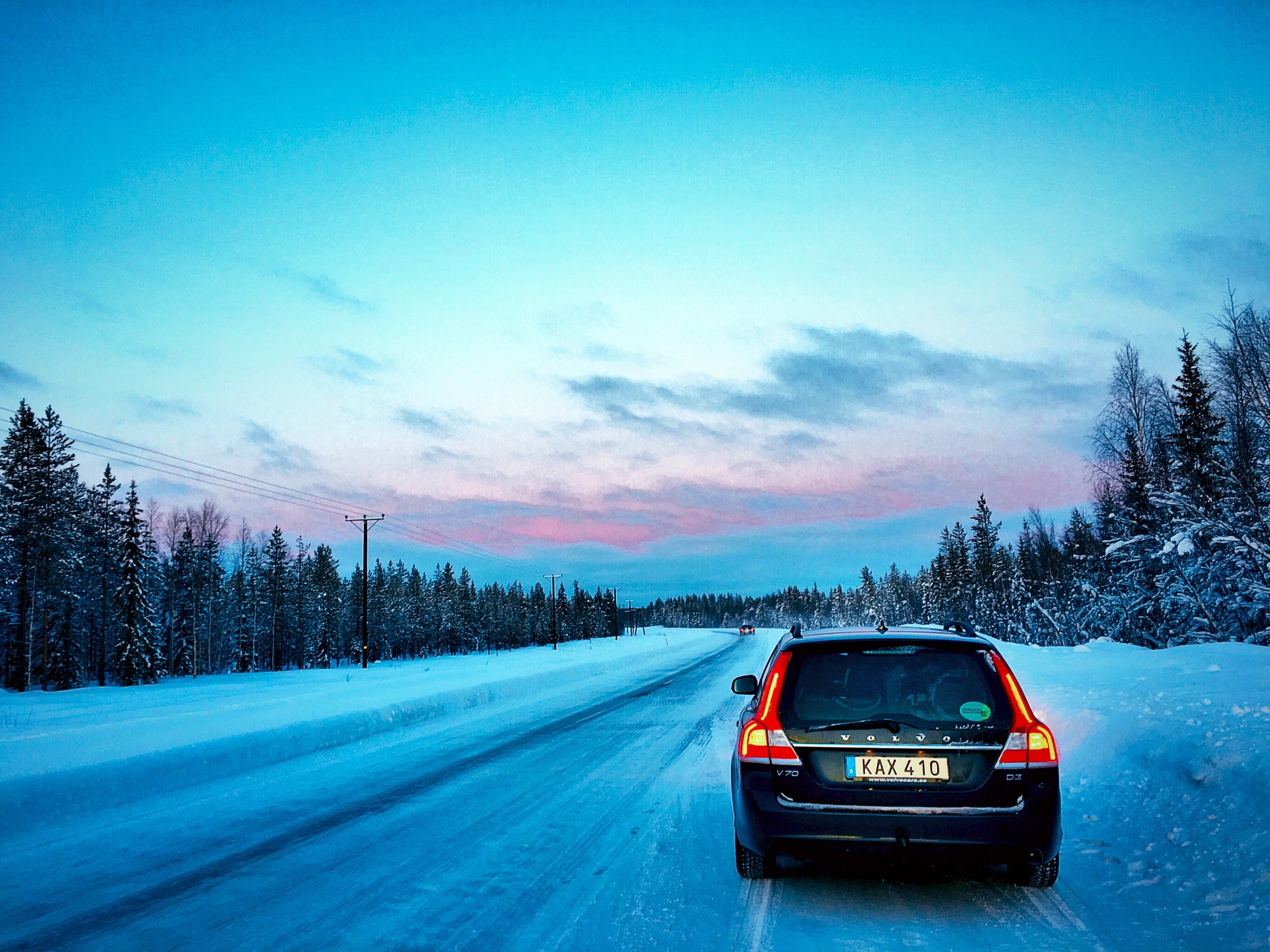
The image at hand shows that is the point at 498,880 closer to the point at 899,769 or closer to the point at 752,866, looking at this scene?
the point at 752,866

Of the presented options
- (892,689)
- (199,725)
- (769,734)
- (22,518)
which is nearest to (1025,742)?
(892,689)

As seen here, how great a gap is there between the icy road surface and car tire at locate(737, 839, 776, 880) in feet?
0.21

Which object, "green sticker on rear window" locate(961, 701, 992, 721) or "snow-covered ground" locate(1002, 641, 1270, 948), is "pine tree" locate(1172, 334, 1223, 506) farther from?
"green sticker on rear window" locate(961, 701, 992, 721)

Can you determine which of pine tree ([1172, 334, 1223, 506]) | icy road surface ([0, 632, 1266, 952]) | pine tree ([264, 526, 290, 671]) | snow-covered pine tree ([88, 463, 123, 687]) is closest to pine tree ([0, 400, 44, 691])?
snow-covered pine tree ([88, 463, 123, 687])

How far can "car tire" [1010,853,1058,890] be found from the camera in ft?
14.4

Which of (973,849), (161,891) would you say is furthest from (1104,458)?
(161,891)

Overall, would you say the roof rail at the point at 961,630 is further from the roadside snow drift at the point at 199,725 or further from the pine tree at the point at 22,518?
the pine tree at the point at 22,518

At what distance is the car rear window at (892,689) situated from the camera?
4.36 meters

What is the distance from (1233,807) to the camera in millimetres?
5156

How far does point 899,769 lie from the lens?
4188 millimetres

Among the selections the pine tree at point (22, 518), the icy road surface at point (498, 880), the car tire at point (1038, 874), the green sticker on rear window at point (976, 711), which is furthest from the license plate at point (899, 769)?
the pine tree at point (22, 518)

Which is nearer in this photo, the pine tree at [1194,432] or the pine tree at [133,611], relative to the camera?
the pine tree at [1194,432]

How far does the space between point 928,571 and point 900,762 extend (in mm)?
117509

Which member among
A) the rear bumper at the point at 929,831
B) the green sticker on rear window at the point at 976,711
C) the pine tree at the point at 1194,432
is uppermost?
the pine tree at the point at 1194,432
